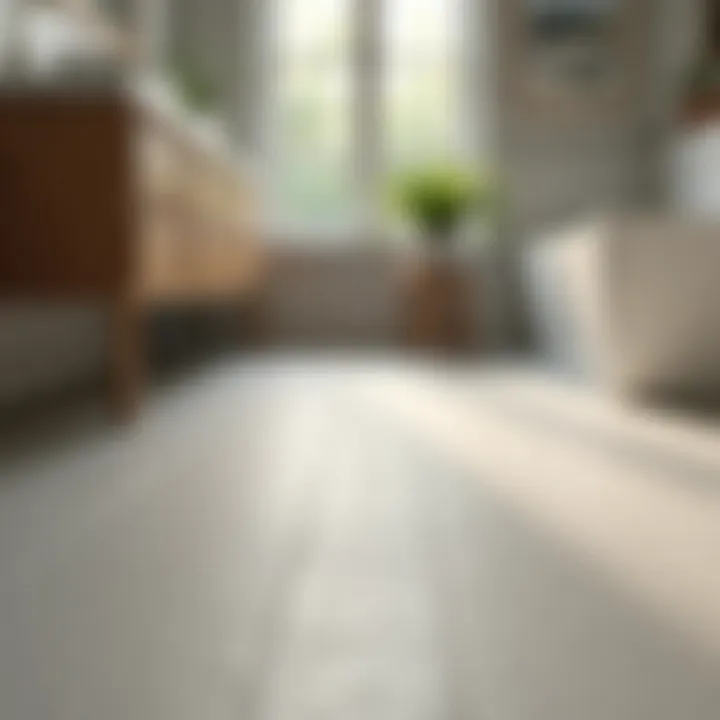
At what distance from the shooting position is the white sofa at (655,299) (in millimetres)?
2385

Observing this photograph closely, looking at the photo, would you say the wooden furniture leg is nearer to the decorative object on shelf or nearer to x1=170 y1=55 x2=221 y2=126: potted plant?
x1=170 y1=55 x2=221 y2=126: potted plant

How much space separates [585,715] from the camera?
757 millimetres

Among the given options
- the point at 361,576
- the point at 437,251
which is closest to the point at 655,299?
the point at 361,576

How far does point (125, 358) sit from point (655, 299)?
1.05m

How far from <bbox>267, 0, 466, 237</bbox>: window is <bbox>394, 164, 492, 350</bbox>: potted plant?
0.50m

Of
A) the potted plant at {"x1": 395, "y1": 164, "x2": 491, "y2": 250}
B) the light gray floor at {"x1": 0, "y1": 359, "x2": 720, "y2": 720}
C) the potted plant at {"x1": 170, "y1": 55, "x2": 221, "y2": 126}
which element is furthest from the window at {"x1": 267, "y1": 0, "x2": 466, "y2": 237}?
the light gray floor at {"x1": 0, "y1": 359, "x2": 720, "y2": 720}

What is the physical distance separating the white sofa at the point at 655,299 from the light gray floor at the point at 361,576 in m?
0.31

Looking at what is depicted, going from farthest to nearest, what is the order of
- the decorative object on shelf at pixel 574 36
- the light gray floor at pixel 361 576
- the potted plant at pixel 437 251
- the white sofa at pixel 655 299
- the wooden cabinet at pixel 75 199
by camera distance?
the decorative object on shelf at pixel 574 36 < the potted plant at pixel 437 251 < the white sofa at pixel 655 299 < the wooden cabinet at pixel 75 199 < the light gray floor at pixel 361 576

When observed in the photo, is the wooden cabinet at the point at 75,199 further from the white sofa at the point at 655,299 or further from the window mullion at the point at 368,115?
the window mullion at the point at 368,115

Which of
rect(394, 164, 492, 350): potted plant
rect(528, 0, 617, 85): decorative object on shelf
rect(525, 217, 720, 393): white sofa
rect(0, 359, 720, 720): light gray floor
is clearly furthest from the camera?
rect(528, 0, 617, 85): decorative object on shelf

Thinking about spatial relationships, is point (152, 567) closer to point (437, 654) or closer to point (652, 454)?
point (437, 654)

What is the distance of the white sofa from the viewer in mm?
2385

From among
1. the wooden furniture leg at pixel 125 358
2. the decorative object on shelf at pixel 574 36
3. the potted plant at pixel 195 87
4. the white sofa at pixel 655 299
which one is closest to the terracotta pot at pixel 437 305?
the potted plant at pixel 195 87

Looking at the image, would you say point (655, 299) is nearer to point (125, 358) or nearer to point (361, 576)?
point (125, 358)
